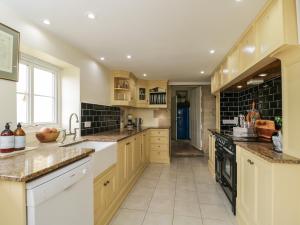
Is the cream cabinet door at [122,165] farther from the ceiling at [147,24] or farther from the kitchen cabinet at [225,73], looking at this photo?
the kitchen cabinet at [225,73]

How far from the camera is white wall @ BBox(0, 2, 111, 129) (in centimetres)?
170

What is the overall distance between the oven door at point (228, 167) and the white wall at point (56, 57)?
7.25 ft

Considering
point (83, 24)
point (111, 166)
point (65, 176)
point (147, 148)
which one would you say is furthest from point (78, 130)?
point (147, 148)

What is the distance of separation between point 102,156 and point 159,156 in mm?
2987

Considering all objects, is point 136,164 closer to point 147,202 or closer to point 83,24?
point 147,202

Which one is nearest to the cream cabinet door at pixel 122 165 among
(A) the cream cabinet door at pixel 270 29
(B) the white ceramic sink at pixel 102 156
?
(B) the white ceramic sink at pixel 102 156

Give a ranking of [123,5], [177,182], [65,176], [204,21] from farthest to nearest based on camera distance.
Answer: [177,182] → [204,21] → [123,5] → [65,176]

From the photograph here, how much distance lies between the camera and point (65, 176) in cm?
120

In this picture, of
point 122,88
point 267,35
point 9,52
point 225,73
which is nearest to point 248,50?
point 267,35

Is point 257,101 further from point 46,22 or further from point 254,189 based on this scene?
point 46,22

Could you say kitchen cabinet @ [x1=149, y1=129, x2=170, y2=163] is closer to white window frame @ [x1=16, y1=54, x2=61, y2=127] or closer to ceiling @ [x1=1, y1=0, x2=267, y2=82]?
ceiling @ [x1=1, y1=0, x2=267, y2=82]

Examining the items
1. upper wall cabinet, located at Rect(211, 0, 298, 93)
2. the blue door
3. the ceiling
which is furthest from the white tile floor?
the blue door

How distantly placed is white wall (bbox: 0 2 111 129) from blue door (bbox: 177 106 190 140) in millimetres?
5540

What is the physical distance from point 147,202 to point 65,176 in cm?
168
